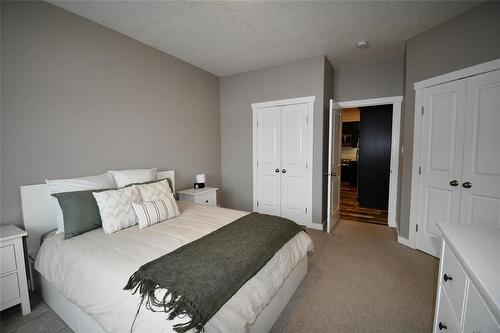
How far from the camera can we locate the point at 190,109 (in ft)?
12.2

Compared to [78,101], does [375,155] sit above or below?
below

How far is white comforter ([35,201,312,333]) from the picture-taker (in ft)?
3.85

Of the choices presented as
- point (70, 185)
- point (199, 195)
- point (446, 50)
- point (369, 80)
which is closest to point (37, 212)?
point (70, 185)

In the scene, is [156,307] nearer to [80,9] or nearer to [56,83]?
[56,83]

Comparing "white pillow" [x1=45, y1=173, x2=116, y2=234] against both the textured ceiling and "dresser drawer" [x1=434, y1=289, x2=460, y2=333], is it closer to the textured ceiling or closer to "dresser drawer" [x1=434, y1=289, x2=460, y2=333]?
the textured ceiling

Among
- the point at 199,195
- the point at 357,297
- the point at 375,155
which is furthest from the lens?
the point at 375,155

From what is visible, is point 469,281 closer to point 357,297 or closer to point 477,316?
point 477,316

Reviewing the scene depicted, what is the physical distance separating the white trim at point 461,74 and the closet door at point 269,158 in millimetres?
2007

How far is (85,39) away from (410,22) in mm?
3665

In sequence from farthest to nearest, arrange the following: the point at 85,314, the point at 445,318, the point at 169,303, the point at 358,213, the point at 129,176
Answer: the point at 358,213 → the point at 129,176 → the point at 85,314 → the point at 445,318 → the point at 169,303

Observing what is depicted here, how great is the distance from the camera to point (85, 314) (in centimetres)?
148

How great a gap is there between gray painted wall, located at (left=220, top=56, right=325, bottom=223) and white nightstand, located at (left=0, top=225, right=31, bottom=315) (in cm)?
307

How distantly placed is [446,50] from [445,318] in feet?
9.15

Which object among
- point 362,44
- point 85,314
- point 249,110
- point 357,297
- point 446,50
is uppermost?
→ point 362,44
